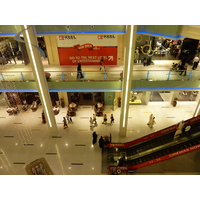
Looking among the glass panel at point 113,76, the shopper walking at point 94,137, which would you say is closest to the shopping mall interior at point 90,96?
the glass panel at point 113,76

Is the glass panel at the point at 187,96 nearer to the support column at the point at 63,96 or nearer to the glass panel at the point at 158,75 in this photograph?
the glass panel at the point at 158,75

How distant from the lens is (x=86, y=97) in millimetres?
16188

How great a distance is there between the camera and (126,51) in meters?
9.04

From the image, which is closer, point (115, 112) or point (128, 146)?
point (128, 146)

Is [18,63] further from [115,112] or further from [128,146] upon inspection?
[128,146]

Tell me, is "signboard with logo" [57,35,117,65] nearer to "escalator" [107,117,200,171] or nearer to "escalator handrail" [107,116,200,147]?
"escalator handrail" [107,116,200,147]

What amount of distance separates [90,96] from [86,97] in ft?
1.39

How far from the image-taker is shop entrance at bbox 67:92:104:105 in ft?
51.1

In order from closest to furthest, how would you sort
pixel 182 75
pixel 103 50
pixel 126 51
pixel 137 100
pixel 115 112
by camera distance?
pixel 126 51, pixel 182 75, pixel 103 50, pixel 115 112, pixel 137 100

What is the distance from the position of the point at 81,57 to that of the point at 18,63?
528 cm

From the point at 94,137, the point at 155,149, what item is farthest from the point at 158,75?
the point at 94,137

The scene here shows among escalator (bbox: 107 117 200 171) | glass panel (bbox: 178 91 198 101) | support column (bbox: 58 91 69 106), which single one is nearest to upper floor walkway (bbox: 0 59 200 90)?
escalator (bbox: 107 117 200 171)

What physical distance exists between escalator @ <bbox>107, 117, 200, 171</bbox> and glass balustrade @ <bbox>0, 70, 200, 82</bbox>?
285 centimetres

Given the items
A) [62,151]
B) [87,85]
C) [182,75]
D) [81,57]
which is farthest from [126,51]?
[62,151]
